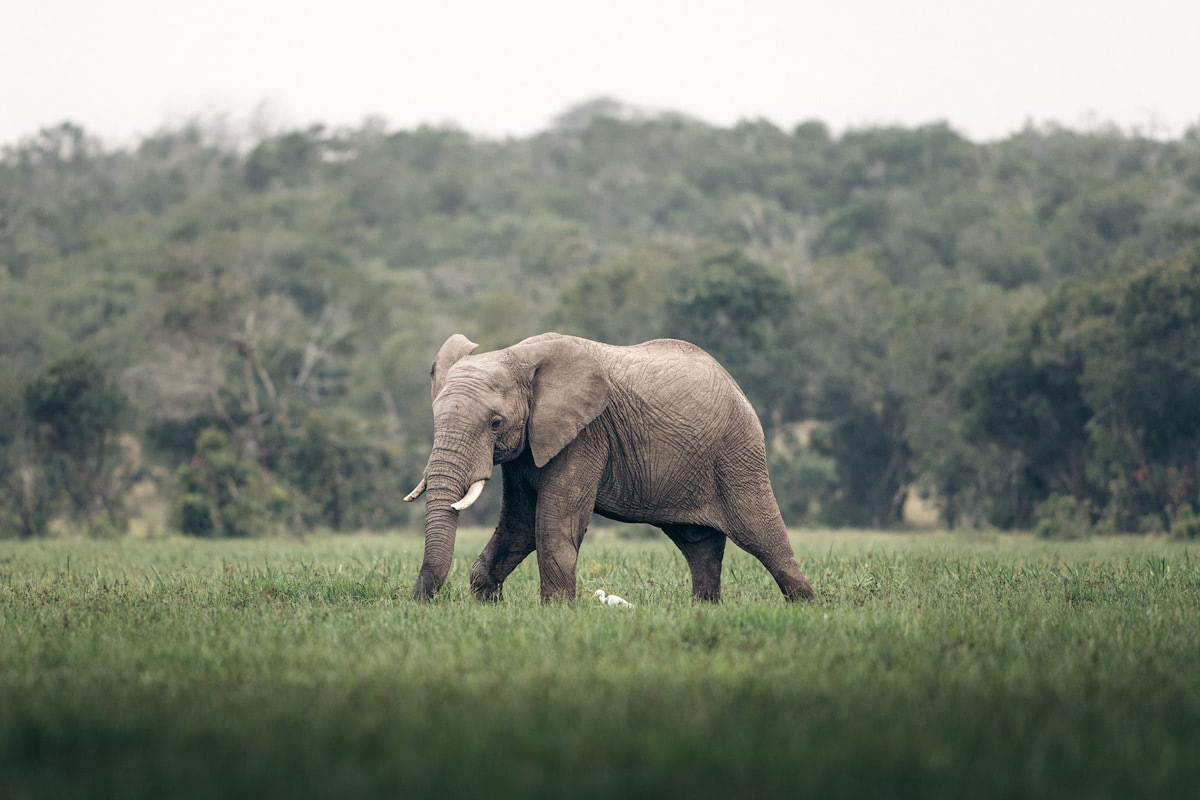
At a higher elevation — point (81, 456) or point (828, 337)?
point (828, 337)

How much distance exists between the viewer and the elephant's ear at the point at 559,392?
9469mm

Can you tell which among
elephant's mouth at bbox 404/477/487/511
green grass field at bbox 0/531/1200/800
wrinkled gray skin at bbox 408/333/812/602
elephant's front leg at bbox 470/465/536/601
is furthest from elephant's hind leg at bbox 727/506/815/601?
elephant's mouth at bbox 404/477/487/511

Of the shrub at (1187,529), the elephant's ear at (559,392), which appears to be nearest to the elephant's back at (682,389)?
the elephant's ear at (559,392)

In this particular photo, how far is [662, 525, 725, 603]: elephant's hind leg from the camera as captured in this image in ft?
33.8

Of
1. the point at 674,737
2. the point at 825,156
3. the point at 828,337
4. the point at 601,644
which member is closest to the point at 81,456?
the point at 828,337

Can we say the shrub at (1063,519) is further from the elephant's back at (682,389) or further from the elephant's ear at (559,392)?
the elephant's ear at (559,392)

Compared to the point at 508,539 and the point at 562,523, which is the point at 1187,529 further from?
the point at 562,523

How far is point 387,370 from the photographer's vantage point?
140ft

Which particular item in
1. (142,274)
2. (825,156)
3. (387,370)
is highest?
(825,156)

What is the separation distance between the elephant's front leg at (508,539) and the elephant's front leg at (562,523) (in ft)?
1.36

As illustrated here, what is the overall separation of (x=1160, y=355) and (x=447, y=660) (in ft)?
84.0

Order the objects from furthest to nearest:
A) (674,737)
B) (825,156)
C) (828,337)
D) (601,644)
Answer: (825,156) → (828,337) → (601,644) → (674,737)

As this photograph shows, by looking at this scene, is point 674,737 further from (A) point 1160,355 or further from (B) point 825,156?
(B) point 825,156

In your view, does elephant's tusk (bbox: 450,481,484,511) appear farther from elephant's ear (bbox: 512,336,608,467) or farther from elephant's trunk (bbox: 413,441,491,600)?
elephant's ear (bbox: 512,336,608,467)
